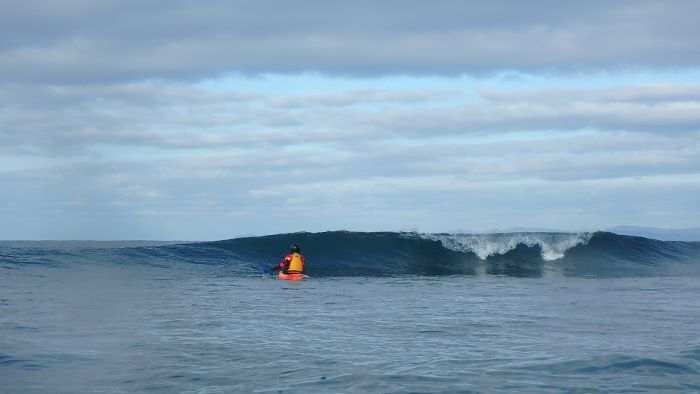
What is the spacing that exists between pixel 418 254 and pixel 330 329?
19979 mm

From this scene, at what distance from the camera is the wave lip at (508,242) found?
32312 millimetres

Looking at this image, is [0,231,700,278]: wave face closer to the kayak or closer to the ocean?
the ocean

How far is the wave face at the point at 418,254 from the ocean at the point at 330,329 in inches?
14.4

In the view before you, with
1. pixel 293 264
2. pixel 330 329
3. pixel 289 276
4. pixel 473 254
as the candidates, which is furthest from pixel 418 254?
pixel 330 329

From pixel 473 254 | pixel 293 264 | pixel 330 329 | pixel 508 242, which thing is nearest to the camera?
pixel 330 329

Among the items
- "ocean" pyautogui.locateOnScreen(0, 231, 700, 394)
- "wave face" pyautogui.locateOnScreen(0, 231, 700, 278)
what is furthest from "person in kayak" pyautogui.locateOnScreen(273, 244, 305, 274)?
"wave face" pyautogui.locateOnScreen(0, 231, 700, 278)

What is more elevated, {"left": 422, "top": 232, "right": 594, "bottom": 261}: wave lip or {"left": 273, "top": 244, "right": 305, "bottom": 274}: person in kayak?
{"left": 422, "top": 232, "right": 594, "bottom": 261}: wave lip

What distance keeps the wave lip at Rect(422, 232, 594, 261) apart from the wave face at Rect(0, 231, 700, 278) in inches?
1.8

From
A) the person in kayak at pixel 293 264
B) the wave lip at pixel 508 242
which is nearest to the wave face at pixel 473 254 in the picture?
the wave lip at pixel 508 242

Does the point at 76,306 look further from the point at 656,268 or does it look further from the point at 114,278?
the point at 656,268

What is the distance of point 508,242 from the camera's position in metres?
33.0

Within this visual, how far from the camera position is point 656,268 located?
29.6 metres

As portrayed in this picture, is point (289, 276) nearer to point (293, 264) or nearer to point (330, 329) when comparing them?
point (293, 264)

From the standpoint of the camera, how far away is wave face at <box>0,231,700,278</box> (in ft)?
83.9
